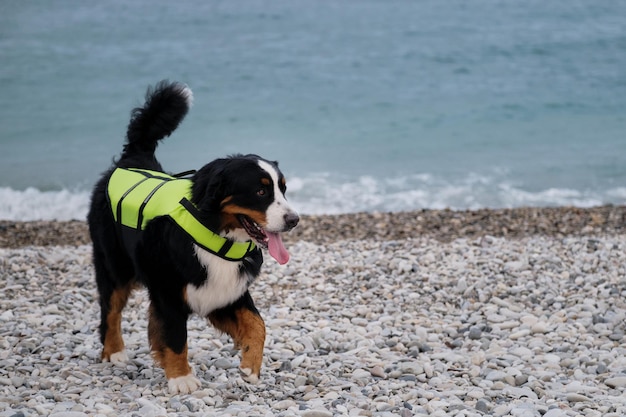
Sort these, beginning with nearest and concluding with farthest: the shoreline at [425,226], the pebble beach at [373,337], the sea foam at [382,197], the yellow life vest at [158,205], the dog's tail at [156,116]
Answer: the yellow life vest at [158,205] < the pebble beach at [373,337] < the dog's tail at [156,116] < the shoreline at [425,226] < the sea foam at [382,197]

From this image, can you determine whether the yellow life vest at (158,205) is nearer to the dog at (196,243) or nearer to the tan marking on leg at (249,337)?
the dog at (196,243)

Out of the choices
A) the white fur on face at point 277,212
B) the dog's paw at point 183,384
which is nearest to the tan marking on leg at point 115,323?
the dog's paw at point 183,384

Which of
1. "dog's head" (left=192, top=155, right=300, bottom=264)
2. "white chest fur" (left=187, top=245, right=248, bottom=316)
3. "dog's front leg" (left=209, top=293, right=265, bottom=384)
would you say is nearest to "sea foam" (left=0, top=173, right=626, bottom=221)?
"dog's front leg" (left=209, top=293, right=265, bottom=384)

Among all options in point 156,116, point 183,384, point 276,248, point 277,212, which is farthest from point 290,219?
point 156,116

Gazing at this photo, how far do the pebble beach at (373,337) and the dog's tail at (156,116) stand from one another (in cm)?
128

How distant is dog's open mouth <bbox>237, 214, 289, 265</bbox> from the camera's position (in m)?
4.12

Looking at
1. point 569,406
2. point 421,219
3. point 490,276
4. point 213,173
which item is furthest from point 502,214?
point 213,173

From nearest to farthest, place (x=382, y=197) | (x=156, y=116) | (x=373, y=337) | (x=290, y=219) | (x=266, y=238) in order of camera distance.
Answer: (x=290, y=219) < (x=266, y=238) < (x=156, y=116) < (x=373, y=337) < (x=382, y=197)

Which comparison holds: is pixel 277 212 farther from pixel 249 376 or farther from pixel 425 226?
pixel 425 226

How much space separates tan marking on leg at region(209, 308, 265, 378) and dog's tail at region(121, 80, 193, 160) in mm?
1296

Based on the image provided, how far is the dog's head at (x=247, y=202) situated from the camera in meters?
4.07

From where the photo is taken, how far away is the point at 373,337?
5.62 m

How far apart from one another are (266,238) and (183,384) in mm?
937

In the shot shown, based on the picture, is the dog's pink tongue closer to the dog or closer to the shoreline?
the dog
